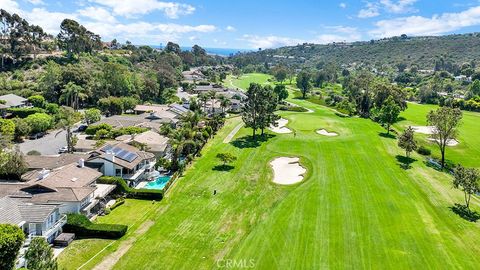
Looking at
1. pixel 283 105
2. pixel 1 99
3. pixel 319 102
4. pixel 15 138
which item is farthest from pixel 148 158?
pixel 319 102

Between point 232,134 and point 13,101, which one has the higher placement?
point 13,101

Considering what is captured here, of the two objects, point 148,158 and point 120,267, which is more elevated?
point 148,158

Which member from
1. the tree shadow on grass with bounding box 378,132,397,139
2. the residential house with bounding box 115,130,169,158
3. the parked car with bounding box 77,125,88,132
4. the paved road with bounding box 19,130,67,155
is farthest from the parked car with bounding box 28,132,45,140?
the tree shadow on grass with bounding box 378,132,397,139

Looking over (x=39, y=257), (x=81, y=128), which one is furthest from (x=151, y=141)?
(x=39, y=257)

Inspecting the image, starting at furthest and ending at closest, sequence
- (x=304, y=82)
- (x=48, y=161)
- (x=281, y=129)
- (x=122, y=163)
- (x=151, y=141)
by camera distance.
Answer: (x=304, y=82)
(x=281, y=129)
(x=151, y=141)
(x=48, y=161)
(x=122, y=163)

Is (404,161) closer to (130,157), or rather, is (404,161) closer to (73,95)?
(130,157)

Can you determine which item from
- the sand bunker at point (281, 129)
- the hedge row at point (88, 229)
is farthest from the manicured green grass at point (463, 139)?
the hedge row at point (88, 229)

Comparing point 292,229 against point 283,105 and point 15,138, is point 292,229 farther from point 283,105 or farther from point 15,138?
point 283,105
